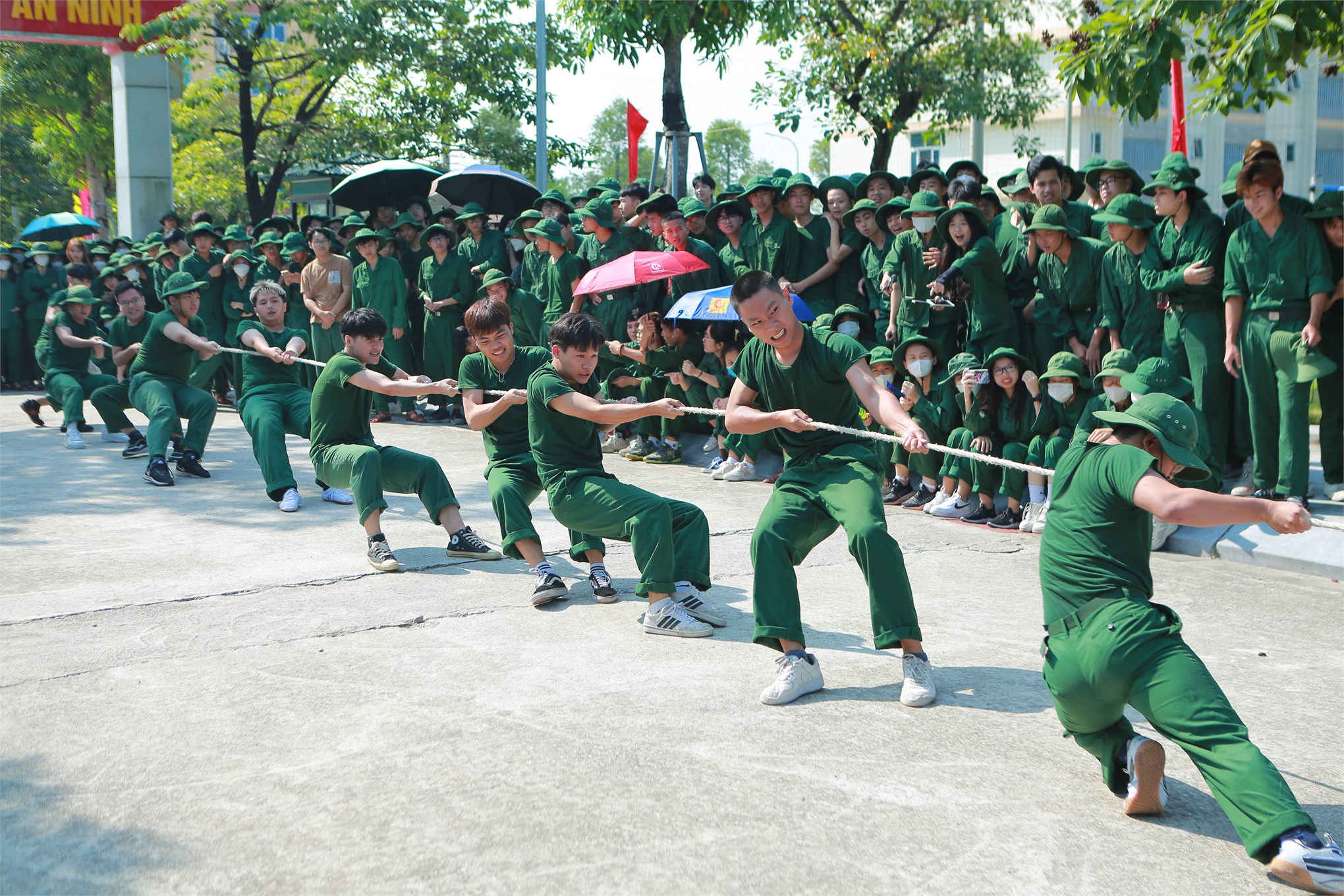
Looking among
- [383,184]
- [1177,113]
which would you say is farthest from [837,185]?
[383,184]

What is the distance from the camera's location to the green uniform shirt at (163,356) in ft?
33.7

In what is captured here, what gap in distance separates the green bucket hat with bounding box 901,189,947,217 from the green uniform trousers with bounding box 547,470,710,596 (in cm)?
376

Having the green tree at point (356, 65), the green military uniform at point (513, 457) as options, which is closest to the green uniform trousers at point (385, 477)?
the green military uniform at point (513, 457)

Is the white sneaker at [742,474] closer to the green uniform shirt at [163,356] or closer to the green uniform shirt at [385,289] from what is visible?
the green uniform shirt at [163,356]

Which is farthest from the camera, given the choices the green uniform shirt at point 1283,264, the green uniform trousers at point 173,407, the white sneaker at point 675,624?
the green uniform trousers at point 173,407

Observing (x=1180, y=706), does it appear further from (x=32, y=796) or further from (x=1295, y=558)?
(x=1295, y=558)

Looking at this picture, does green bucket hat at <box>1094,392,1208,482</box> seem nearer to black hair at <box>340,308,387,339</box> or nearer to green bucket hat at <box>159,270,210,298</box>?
black hair at <box>340,308,387,339</box>

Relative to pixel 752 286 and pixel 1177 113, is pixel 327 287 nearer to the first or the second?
pixel 1177 113

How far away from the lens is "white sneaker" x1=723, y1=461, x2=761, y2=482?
32.5ft

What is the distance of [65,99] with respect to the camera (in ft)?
101

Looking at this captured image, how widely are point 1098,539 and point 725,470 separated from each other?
20.8 feet

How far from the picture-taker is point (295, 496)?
28.4ft

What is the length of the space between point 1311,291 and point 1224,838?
5.01 metres

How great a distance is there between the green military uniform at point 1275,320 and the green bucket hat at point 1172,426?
4.47m
